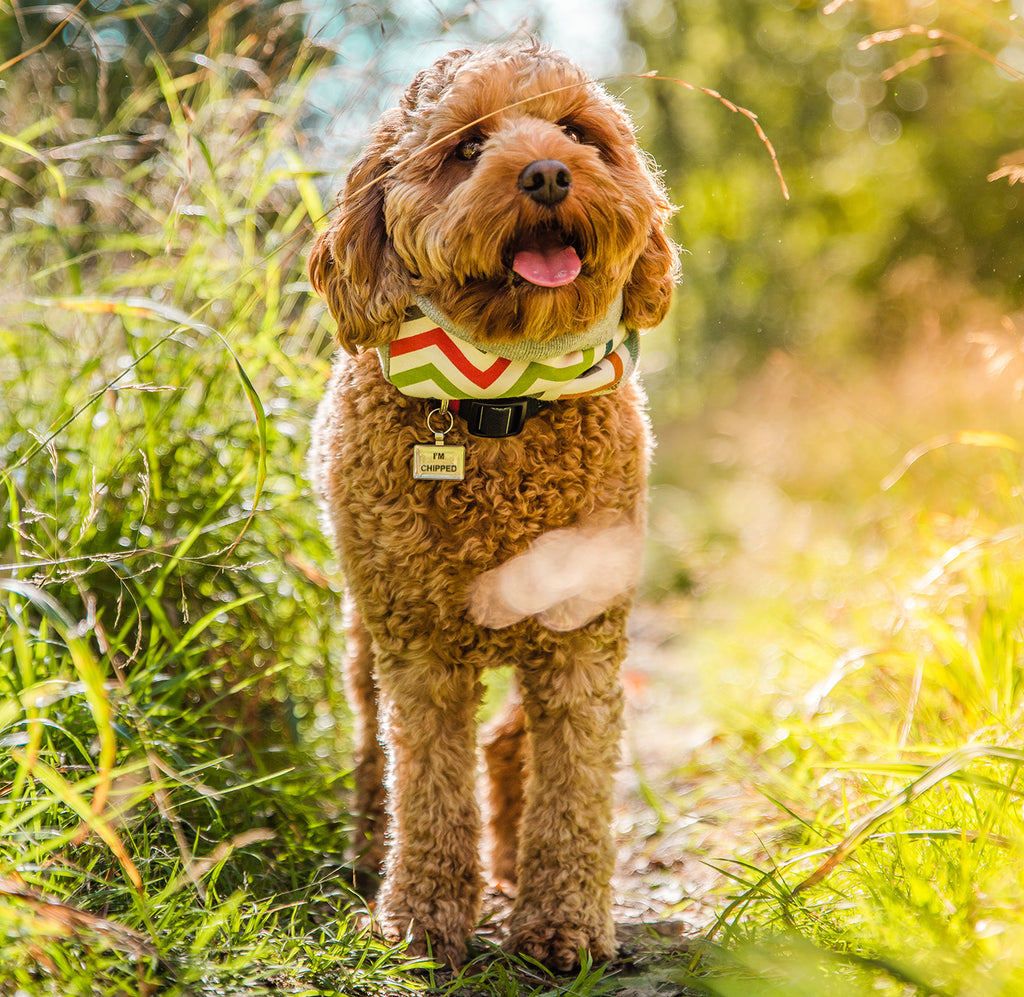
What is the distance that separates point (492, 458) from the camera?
2.15 m

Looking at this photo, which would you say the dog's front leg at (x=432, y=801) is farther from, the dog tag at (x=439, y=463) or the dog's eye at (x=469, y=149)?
the dog's eye at (x=469, y=149)

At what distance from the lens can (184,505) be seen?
9.11ft

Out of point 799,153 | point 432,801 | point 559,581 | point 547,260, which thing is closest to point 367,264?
point 547,260

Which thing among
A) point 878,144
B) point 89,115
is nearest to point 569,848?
point 89,115

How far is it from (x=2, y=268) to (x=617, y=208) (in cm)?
256

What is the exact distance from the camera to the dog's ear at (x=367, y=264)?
6.88ft

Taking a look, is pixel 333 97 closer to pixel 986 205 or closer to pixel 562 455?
pixel 562 455

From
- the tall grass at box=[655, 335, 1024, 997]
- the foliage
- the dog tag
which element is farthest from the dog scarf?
the foliage

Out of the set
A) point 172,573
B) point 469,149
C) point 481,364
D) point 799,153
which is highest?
point 799,153

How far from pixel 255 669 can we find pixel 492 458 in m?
1.18

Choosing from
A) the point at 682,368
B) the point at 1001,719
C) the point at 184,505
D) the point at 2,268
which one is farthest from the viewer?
the point at 682,368

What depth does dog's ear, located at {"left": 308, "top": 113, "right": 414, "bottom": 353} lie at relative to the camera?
2.10 meters

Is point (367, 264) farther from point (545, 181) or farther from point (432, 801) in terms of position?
point (432, 801)

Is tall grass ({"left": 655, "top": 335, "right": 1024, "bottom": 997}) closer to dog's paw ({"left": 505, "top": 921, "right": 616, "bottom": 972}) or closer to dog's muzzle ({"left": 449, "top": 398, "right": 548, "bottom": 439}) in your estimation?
dog's paw ({"left": 505, "top": 921, "right": 616, "bottom": 972})
